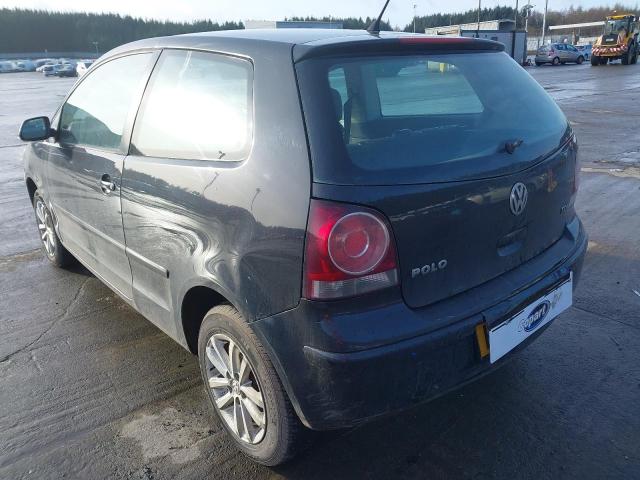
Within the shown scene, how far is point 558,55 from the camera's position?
1630 inches

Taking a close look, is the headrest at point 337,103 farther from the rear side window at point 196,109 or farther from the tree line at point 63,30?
the tree line at point 63,30

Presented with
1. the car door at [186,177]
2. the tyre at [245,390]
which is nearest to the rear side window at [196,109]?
the car door at [186,177]

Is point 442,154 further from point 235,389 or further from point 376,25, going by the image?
point 235,389

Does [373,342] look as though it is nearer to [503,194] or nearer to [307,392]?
[307,392]

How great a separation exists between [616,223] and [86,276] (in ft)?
15.9

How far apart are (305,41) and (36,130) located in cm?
234

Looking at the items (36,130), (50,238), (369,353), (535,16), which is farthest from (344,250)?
(535,16)

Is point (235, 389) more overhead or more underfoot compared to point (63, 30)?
more underfoot

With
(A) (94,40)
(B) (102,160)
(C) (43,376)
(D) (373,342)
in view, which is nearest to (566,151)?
(D) (373,342)

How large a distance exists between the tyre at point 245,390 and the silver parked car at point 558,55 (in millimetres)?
44955

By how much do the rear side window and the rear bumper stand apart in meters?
0.74

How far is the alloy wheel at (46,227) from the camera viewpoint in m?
4.49

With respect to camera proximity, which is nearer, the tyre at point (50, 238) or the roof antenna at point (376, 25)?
the roof antenna at point (376, 25)

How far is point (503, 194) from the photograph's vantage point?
2209 millimetres
